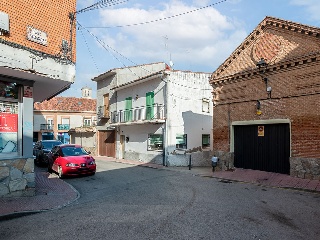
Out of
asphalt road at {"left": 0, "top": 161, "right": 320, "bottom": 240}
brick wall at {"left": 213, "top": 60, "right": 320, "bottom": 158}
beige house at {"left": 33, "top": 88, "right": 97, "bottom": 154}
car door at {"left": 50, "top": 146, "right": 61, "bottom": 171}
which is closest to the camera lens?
asphalt road at {"left": 0, "top": 161, "right": 320, "bottom": 240}

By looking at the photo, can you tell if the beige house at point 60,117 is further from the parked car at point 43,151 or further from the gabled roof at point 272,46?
the gabled roof at point 272,46

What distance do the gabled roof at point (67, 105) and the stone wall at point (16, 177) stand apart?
37.5m

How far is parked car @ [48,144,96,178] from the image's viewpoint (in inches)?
Result: 468

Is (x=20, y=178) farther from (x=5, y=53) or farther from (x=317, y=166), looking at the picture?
(x=317, y=166)

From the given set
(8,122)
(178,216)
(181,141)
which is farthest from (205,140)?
(8,122)

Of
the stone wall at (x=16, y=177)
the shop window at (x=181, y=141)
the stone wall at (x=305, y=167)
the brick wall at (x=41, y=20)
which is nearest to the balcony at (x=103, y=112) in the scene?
the shop window at (x=181, y=141)

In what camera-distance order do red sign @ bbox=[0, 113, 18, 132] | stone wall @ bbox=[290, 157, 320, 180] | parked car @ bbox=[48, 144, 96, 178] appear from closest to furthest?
red sign @ bbox=[0, 113, 18, 132]
stone wall @ bbox=[290, 157, 320, 180]
parked car @ bbox=[48, 144, 96, 178]

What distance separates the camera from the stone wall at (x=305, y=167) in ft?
34.8

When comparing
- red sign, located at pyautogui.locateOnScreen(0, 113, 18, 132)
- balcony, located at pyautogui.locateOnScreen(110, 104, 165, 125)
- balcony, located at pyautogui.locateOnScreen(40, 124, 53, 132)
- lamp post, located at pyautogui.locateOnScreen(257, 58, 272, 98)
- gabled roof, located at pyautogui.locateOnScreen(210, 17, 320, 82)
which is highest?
gabled roof, located at pyautogui.locateOnScreen(210, 17, 320, 82)

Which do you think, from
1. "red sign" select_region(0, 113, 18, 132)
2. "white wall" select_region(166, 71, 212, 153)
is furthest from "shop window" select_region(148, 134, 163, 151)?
"red sign" select_region(0, 113, 18, 132)

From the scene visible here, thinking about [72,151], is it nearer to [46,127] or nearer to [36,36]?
[36,36]

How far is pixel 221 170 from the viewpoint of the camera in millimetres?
14359

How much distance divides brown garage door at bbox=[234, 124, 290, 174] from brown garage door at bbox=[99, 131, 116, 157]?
538 inches

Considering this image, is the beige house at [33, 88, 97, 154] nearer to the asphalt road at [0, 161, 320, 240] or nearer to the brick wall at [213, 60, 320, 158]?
the brick wall at [213, 60, 320, 158]
